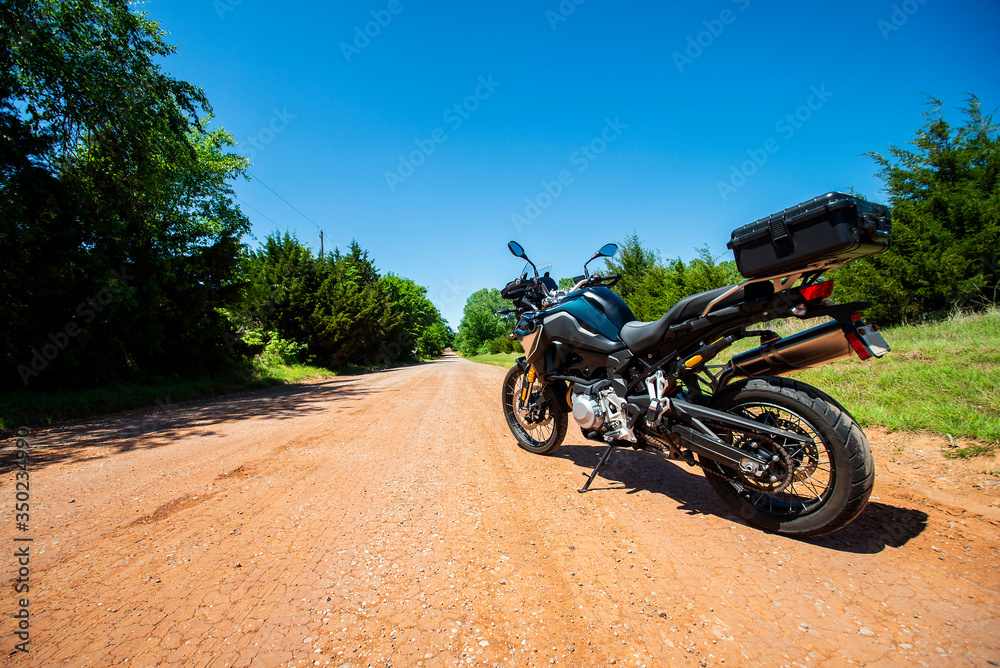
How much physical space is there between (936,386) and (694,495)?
9.66 ft

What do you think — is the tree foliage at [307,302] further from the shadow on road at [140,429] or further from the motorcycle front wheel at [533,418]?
the motorcycle front wheel at [533,418]

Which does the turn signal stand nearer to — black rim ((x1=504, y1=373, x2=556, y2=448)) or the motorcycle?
the motorcycle

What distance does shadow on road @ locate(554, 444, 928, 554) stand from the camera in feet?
6.21

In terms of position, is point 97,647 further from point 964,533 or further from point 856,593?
point 964,533

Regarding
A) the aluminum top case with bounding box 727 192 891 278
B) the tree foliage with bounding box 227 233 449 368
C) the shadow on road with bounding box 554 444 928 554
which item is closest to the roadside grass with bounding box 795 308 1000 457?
the shadow on road with bounding box 554 444 928 554

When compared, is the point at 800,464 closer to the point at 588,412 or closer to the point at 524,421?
the point at 588,412

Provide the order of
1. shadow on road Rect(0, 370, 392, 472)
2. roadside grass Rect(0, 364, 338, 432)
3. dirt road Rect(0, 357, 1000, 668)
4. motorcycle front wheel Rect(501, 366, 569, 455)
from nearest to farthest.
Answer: dirt road Rect(0, 357, 1000, 668), motorcycle front wheel Rect(501, 366, 569, 455), shadow on road Rect(0, 370, 392, 472), roadside grass Rect(0, 364, 338, 432)

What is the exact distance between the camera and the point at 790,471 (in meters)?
1.92

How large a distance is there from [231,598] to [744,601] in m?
2.09

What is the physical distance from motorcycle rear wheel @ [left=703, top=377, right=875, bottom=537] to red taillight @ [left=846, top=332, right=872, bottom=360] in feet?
0.89

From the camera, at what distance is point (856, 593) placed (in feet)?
4.95

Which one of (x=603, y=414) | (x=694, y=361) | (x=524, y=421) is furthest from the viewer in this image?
(x=524, y=421)

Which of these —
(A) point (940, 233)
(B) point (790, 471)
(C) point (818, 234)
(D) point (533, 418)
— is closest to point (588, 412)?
(D) point (533, 418)

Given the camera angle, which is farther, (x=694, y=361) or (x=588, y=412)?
(x=588, y=412)
